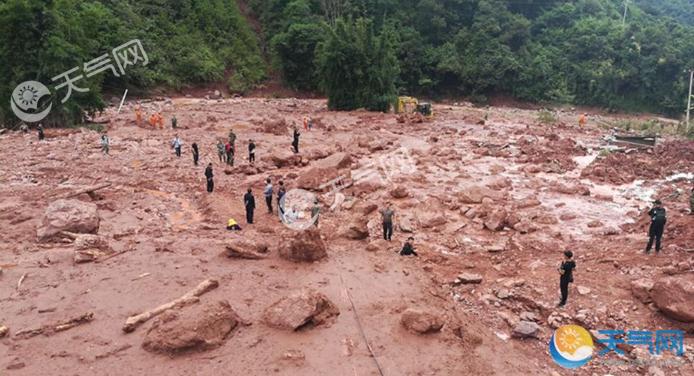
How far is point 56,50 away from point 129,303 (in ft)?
65.9

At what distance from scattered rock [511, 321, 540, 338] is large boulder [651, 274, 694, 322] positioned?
211 cm

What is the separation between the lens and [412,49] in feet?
155

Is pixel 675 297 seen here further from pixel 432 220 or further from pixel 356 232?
pixel 356 232

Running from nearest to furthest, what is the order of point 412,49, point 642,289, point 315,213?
1. point 642,289
2. point 315,213
3. point 412,49

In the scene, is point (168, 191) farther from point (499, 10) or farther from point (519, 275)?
point (499, 10)

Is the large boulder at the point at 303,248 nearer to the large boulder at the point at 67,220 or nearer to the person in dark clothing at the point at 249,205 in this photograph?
the person in dark clothing at the point at 249,205

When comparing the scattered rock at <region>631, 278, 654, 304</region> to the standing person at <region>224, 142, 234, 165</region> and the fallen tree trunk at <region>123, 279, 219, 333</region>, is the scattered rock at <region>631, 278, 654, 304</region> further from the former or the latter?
the standing person at <region>224, 142, 234, 165</region>

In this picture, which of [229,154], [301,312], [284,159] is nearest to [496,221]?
[301,312]

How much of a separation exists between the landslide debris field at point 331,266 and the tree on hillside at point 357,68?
1696 centimetres

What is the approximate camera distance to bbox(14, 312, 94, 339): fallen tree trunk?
21.8 feet

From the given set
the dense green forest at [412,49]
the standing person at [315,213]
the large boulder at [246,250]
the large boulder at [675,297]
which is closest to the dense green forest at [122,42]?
the dense green forest at [412,49]

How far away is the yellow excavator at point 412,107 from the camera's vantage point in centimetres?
3306

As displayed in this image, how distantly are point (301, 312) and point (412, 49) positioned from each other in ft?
144

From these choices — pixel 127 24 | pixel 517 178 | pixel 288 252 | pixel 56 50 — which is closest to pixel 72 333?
pixel 288 252
